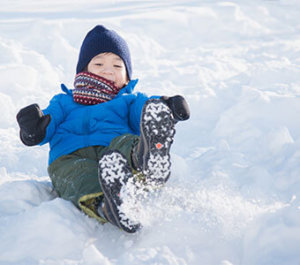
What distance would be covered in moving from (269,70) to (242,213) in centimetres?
310

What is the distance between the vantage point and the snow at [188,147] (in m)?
1.37

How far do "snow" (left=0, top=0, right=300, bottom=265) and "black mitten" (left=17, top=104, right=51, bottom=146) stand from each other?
11.7 inches

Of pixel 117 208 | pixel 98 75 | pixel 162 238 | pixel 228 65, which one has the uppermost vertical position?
pixel 98 75

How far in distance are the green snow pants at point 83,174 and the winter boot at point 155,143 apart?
0.51ft

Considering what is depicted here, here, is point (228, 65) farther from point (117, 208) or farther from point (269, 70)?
point (117, 208)

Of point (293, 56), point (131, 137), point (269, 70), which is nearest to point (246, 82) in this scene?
point (269, 70)

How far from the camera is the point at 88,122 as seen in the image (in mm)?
2051

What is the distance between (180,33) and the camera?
6832 millimetres

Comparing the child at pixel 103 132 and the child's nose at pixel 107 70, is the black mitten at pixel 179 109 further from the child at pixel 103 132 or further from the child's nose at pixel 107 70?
the child's nose at pixel 107 70

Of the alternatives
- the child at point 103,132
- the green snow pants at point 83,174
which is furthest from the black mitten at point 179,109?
the green snow pants at point 83,174

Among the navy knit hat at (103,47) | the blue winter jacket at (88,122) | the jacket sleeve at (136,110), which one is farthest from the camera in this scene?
the navy knit hat at (103,47)

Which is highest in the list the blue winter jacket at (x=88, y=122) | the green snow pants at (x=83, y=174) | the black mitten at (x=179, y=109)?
the black mitten at (x=179, y=109)

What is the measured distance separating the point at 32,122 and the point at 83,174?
36 cm

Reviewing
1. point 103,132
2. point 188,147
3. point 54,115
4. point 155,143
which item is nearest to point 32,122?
point 54,115
